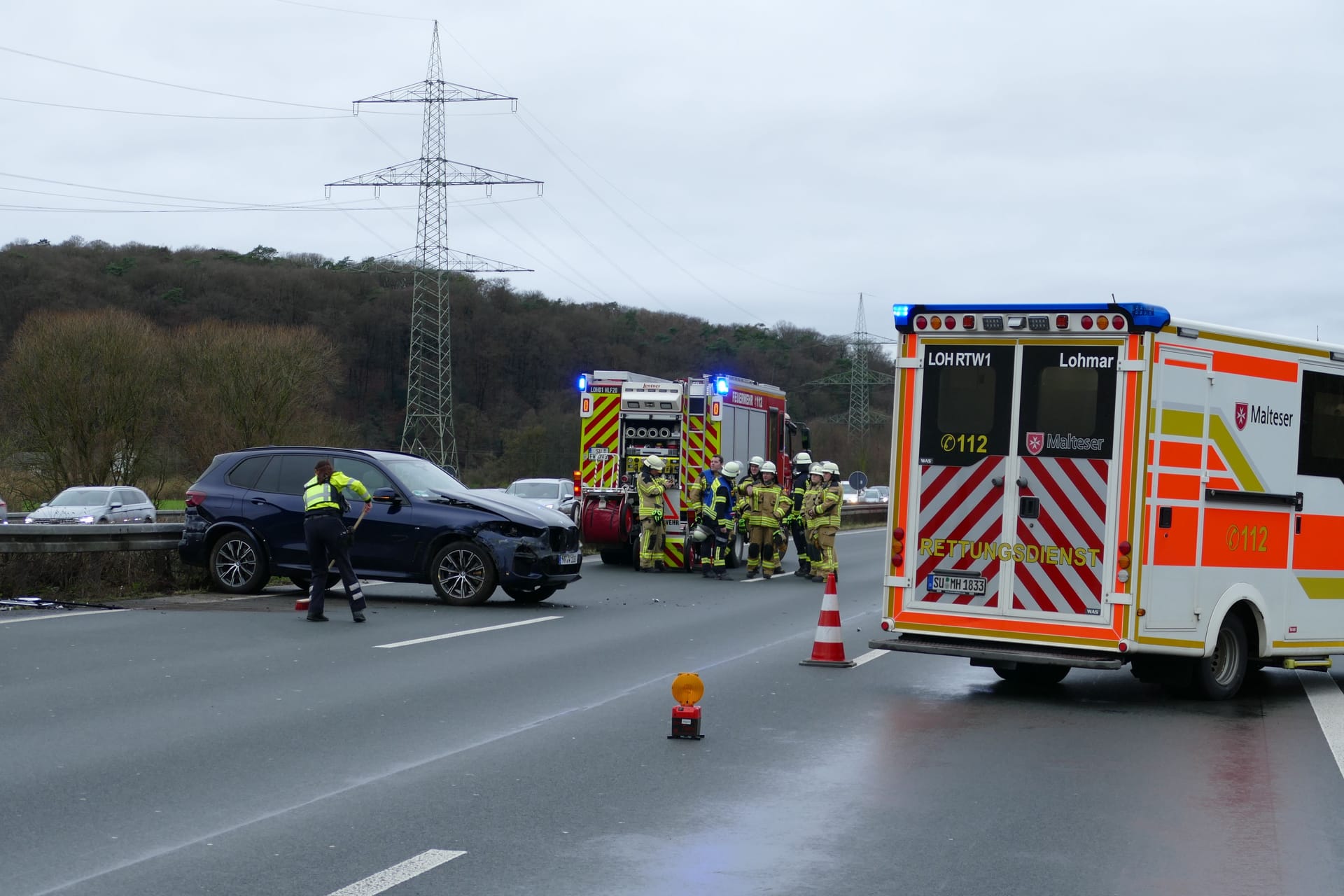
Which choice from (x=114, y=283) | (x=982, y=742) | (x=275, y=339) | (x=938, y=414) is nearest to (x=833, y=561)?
(x=938, y=414)

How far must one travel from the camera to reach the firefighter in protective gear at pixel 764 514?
2250 cm

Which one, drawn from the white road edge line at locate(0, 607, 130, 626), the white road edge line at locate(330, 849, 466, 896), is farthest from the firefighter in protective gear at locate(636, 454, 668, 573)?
the white road edge line at locate(330, 849, 466, 896)

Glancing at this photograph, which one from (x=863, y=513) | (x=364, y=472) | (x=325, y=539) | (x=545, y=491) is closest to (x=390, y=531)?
(x=364, y=472)

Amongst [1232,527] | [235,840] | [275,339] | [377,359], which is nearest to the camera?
[235,840]

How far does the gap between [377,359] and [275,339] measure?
21.5 metres

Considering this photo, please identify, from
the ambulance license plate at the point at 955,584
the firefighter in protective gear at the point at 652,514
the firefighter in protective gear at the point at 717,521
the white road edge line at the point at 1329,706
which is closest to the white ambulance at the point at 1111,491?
the ambulance license plate at the point at 955,584

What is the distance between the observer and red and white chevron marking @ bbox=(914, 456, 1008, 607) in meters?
11.1

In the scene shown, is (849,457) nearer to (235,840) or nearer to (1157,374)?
→ (1157,374)

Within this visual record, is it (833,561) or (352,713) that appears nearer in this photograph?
(352,713)

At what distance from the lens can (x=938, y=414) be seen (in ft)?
37.3

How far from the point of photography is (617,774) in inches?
313

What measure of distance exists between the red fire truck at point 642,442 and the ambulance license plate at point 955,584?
500 inches

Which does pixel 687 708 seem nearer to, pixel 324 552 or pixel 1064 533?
pixel 1064 533

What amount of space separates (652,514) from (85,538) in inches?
358
